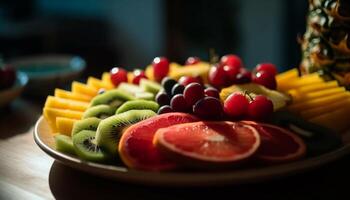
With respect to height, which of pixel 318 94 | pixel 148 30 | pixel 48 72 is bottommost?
pixel 148 30

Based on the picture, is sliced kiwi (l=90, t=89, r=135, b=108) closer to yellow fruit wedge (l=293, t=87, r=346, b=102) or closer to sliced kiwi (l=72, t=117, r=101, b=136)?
sliced kiwi (l=72, t=117, r=101, b=136)

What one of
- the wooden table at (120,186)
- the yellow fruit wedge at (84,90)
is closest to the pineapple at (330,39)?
the wooden table at (120,186)

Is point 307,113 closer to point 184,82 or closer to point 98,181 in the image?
point 184,82

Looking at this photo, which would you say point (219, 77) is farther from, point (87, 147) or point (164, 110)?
point (87, 147)

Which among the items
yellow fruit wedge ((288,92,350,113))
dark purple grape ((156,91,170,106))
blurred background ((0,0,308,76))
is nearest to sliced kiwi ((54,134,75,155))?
dark purple grape ((156,91,170,106))

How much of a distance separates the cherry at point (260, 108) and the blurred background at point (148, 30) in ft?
6.13

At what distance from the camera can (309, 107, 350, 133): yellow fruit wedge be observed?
0.86m

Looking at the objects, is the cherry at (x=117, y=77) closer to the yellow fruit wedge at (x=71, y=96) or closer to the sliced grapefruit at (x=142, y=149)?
the yellow fruit wedge at (x=71, y=96)

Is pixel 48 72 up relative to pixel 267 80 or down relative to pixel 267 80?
down

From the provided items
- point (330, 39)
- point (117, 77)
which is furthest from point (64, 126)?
point (330, 39)

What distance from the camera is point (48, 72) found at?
4.90ft

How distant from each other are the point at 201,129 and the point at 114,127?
0.15m

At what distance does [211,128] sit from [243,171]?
98 millimetres

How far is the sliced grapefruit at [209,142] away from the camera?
0.67 meters
